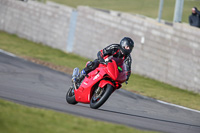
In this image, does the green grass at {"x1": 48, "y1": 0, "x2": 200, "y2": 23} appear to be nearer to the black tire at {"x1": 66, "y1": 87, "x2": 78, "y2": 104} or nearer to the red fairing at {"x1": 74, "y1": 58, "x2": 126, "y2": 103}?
the black tire at {"x1": 66, "y1": 87, "x2": 78, "y2": 104}

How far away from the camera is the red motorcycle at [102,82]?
8461mm

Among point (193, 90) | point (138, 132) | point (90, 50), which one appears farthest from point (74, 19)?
point (138, 132)

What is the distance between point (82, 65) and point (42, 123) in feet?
38.6

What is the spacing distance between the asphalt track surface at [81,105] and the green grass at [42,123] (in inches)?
49.8

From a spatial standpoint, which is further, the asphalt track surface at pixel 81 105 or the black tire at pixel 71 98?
the black tire at pixel 71 98

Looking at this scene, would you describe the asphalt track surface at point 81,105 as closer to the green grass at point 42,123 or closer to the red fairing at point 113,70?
the red fairing at point 113,70

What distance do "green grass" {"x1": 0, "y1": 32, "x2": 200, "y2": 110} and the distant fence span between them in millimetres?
464

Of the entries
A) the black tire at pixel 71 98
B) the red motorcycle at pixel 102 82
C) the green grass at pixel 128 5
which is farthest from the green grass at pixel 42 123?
the green grass at pixel 128 5

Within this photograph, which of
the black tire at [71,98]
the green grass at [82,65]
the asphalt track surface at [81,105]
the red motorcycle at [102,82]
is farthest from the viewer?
the green grass at [82,65]

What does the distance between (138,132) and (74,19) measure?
47.1 ft

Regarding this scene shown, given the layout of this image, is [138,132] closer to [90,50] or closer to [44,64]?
[44,64]

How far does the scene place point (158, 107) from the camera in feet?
38.3

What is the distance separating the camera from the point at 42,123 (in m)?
6.04

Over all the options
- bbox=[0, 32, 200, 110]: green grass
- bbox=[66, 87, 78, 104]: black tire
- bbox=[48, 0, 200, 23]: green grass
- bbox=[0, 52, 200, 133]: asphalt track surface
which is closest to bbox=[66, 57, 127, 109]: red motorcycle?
bbox=[0, 52, 200, 133]: asphalt track surface
